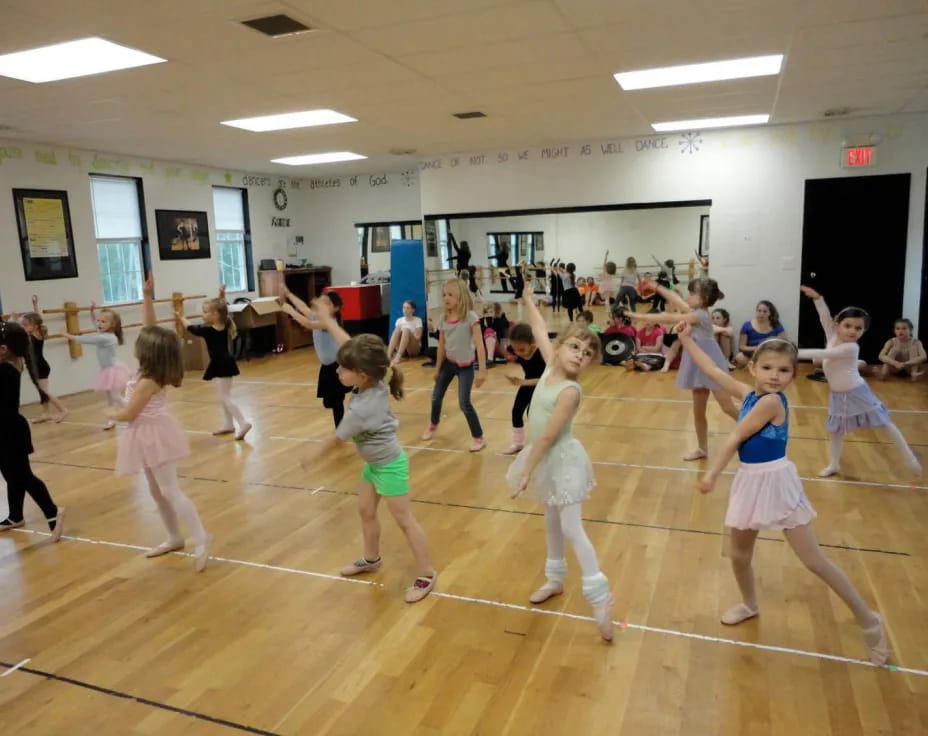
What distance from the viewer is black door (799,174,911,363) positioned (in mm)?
8742

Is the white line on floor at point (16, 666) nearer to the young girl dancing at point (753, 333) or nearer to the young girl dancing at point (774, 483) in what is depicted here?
the young girl dancing at point (774, 483)

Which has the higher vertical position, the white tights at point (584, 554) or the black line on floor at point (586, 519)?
the white tights at point (584, 554)

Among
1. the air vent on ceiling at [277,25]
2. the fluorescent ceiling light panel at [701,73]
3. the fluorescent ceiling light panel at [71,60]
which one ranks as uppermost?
the fluorescent ceiling light panel at [701,73]

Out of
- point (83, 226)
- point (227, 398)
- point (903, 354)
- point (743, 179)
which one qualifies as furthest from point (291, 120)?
point (903, 354)

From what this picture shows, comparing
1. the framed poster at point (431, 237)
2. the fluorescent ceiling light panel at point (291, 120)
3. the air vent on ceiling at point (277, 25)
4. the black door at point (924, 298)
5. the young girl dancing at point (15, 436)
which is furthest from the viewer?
the framed poster at point (431, 237)

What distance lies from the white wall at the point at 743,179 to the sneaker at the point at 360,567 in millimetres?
7437

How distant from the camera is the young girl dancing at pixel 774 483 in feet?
8.41

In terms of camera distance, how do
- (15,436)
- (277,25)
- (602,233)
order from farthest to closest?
1. (602,233)
2. (277,25)
3. (15,436)

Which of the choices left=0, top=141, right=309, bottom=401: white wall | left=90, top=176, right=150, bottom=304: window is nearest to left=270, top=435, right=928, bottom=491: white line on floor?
left=0, top=141, right=309, bottom=401: white wall

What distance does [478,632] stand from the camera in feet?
9.81

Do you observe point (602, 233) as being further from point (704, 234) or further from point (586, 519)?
point (586, 519)

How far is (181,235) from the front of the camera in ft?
34.8

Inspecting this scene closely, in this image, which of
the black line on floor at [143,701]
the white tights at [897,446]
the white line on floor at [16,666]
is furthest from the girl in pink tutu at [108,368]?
the white tights at [897,446]

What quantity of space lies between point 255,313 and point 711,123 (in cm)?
753
